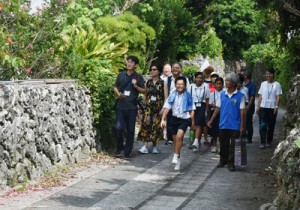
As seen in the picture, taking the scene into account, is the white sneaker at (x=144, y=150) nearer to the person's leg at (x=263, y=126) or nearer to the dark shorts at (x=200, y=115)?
the dark shorts at (x=200, y=115)

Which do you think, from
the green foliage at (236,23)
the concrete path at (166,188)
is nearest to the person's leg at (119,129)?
the concrete path at (166,188)

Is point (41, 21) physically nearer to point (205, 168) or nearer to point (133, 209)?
point (205, 168)

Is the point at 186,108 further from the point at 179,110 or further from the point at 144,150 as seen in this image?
the point at 144,150

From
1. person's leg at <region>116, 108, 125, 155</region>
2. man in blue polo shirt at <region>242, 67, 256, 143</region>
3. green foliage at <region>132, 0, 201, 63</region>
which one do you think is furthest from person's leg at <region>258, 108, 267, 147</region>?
green foliage at <region>132, 0, 201, 63</region>

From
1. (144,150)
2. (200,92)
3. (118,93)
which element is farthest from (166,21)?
(118,93)

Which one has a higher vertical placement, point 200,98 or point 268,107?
point 200,98

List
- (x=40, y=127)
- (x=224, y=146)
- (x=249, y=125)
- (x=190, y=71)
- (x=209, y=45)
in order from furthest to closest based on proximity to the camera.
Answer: (x=209, y=45)
(x=190, y=71)
(x=249, y=125)
(x=224, y=146)
(x=40, y=127)

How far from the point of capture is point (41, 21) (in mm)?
12812

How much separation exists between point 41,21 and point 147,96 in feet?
8.87

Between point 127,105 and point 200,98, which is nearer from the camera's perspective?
point 127,105

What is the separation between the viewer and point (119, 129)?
1290 cm

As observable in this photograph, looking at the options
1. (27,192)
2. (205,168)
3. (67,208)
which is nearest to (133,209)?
(67,208)

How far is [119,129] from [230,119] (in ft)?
7.13

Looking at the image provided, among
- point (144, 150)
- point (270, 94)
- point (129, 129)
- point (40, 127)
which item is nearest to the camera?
point (40, 127)
